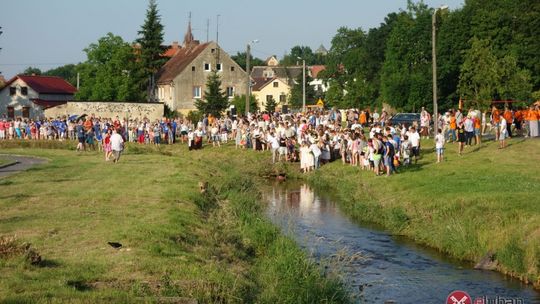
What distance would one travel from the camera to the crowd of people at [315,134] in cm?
3647

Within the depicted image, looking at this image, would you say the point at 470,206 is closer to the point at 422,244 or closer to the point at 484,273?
the point at 422,244

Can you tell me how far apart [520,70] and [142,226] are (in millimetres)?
52588

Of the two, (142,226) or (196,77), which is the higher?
(196,77)

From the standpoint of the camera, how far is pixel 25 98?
340 ft

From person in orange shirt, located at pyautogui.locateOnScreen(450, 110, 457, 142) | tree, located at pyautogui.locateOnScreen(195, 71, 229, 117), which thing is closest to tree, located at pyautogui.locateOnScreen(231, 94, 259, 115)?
tree, located at pyautogui.locateOnScreen(195, 71, 229, 117)

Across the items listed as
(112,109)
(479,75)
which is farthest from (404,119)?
(112,109)

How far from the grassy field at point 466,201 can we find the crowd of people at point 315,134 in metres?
1.02

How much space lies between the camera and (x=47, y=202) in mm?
22203

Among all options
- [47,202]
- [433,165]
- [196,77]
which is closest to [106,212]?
[47,202]

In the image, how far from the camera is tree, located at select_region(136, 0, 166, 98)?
299 feet

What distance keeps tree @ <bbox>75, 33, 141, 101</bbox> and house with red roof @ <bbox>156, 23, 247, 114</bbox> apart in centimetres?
379

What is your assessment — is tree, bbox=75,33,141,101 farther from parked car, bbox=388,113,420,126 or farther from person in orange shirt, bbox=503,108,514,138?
person in orange shirt, bbox=503,108,514,138

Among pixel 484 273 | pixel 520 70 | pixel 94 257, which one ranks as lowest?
pixel 484 273

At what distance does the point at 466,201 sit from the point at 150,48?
7205cm
